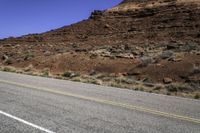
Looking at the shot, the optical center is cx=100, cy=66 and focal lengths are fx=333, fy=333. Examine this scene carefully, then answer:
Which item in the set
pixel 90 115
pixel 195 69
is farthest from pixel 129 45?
pixel 90 115

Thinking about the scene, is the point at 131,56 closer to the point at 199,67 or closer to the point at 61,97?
the point at 199,67

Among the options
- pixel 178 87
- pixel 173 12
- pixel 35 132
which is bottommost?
pixel 178 87

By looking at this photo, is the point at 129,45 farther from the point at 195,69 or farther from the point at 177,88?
the point at 177,88

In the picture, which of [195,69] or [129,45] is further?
[129,45]

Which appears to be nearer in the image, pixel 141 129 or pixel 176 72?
pixel 141 129

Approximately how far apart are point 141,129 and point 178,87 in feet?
34.3

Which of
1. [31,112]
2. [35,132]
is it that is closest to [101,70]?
[31,112]

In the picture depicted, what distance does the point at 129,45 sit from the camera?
35.9 meters

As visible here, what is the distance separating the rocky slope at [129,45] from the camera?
23.0m

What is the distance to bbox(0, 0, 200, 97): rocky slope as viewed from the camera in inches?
904

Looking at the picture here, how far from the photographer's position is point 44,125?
7.28 meters

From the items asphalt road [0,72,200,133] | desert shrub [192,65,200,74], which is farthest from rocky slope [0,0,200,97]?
asphalt road [0,72,200,133]

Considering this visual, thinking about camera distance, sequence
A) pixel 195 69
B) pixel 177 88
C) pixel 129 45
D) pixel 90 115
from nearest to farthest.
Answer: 1. pixel 90 115
2. pixel 177 88
3. pixel 195 69
4. pixel 129 45

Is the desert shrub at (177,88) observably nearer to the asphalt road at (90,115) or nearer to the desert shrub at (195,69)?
the desert shrub at (195,69)
